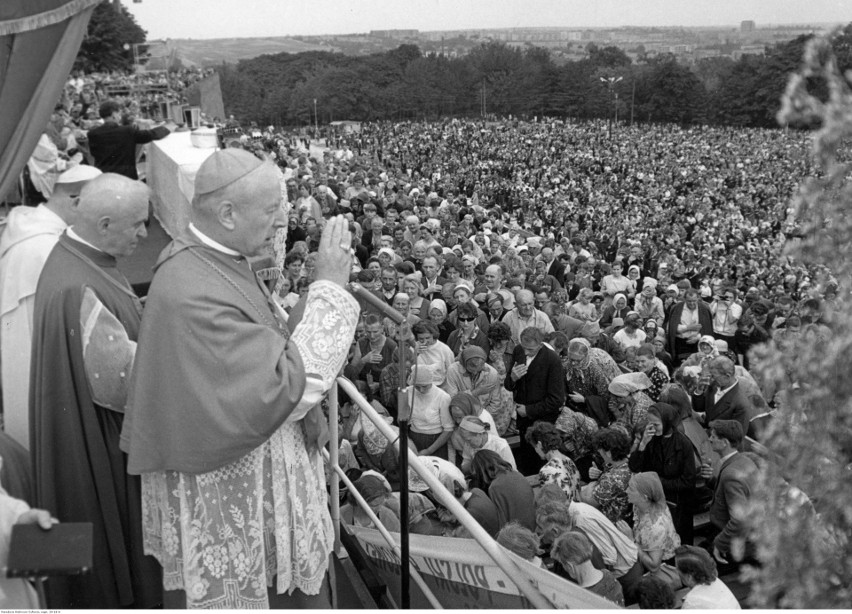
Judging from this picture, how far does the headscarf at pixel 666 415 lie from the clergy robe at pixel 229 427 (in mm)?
3134

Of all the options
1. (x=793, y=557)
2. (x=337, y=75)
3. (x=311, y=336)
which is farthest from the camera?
(x=337, y=75)

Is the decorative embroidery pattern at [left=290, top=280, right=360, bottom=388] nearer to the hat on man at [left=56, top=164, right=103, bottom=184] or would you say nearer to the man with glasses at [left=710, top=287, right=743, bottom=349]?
the hat on man at [left=56, top=164, right=103, bottom=184]

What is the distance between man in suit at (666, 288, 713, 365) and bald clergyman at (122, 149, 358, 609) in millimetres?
6961

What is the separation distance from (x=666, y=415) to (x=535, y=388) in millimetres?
1088

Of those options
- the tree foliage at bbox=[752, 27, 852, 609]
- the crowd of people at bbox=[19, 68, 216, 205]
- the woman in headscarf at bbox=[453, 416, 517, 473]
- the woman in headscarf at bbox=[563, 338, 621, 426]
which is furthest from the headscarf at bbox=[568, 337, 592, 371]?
the tree foliage at bbox=[752, 27, 852, 609]

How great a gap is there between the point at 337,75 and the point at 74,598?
199 ft

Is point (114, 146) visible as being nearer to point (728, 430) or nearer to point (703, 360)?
point (703, 360)

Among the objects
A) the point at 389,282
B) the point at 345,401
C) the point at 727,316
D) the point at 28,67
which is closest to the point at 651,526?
the point at 345,401

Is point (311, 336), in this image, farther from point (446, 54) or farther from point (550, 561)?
point (446, 54)

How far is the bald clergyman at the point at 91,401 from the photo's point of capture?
2314mm

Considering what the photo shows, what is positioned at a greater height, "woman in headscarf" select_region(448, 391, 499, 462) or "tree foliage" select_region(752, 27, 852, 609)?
"tree foliage" select_region(752, 27, 852, 609)

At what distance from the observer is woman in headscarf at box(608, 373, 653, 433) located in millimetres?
5375

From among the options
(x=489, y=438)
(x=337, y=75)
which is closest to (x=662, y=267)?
(x=489, y=438)

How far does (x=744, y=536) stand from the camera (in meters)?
1.23
